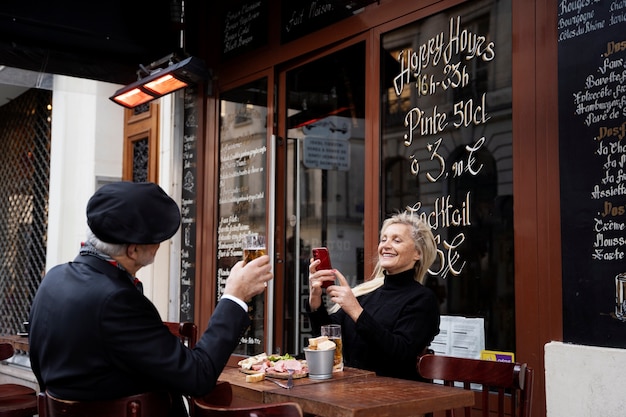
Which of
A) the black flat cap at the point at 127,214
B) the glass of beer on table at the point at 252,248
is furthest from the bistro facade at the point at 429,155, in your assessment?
the black flat cap at the point at 127,214

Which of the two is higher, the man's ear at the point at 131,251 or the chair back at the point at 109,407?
the man's ear at the point at 131,251

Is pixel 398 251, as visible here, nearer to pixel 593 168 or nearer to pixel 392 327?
pixel 392 327

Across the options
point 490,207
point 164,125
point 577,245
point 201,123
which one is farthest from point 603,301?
point 164,125

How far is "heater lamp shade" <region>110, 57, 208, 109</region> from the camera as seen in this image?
5.41 metres

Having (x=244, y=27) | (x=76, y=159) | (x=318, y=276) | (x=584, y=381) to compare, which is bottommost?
(x=584, y=381)

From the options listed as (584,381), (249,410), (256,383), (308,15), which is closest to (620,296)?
(584,381)

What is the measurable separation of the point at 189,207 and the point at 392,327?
3.60 m

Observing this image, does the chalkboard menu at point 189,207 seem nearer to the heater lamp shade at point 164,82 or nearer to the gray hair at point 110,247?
the heater lamp shade at point 164,82

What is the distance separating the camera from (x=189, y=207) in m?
6.51

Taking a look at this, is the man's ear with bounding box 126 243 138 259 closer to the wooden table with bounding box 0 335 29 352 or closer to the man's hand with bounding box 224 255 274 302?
the man's hand with bounding box 224 255 274 302

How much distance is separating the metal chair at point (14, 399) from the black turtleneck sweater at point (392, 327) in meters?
1.54

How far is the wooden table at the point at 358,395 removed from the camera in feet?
6.76

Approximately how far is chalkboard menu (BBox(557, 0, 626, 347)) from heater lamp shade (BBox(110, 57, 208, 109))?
9.45ft

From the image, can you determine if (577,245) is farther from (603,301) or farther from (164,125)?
(164,125)
